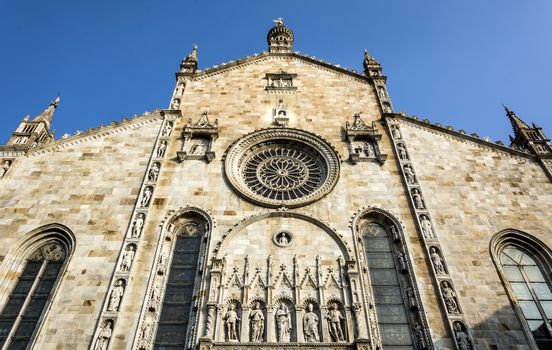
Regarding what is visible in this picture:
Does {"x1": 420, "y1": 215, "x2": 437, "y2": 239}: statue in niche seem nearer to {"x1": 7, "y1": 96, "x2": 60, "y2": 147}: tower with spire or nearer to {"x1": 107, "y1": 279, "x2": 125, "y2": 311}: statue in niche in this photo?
{"x1": 107, "y1": 279, "x2": 125, "y2": 311}: statue in niche

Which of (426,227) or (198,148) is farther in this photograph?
(198,148)

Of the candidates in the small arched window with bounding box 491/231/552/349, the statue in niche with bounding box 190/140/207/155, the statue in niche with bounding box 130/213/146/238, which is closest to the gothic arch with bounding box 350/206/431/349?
the small arched window with bounding box 491/231/552/349

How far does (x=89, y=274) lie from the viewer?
1320 centimetres

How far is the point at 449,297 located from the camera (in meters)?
12.7

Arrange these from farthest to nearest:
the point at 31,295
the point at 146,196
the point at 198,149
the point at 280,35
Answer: the point at 280,35 → the point at 198,149 → the point at 146,196 → the point at 31,295

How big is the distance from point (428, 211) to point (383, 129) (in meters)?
4.63

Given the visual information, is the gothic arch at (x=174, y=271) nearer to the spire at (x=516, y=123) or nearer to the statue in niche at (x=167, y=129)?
the statue in niche at (x=167, y=129)

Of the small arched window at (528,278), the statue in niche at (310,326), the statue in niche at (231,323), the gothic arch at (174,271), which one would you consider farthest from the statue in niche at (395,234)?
the gothic arch at (174,271)

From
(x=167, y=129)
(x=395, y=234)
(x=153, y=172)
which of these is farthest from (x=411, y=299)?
(x=167, y=129)

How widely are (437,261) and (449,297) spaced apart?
1.21 meters

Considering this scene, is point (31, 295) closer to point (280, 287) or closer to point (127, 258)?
point (127, 258)

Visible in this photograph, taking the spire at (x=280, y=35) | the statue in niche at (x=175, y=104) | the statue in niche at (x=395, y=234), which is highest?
the spire at (x=280, y=35)

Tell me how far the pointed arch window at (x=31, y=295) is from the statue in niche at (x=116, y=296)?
5.85ft

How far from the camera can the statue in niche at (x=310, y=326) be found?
11.9 m
